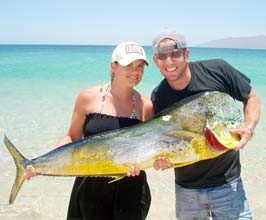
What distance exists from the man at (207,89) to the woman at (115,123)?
0.21 metres

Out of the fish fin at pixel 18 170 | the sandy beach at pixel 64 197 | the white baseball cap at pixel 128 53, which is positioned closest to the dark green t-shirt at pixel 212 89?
the white baseball cap at pixel 128 53

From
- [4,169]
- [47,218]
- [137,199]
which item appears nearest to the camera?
[137,199]

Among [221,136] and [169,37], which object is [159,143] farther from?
[169,37]

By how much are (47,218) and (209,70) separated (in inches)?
122

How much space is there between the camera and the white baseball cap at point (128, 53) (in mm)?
3166

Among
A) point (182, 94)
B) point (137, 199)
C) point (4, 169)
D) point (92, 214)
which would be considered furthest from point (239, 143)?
point (4, 169)

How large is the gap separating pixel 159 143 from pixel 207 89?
0.62 meters

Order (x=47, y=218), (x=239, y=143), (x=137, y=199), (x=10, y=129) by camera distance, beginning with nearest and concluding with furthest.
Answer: (x=239, y=143) → (x=137, y=199) → (x=47, y=218) → (x=10, y=129)

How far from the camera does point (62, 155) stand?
309 centimetres

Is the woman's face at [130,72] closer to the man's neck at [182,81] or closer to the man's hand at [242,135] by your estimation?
the man's neck at [182,81]

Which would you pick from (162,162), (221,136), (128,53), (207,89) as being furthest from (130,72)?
(221,136)

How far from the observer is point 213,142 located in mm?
2898

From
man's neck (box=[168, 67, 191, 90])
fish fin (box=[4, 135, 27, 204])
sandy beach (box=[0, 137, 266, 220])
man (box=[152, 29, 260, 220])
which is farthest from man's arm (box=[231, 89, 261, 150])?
sandy beach (box=[0, 137, 266, 220])

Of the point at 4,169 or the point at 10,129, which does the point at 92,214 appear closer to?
the point at 4,169
